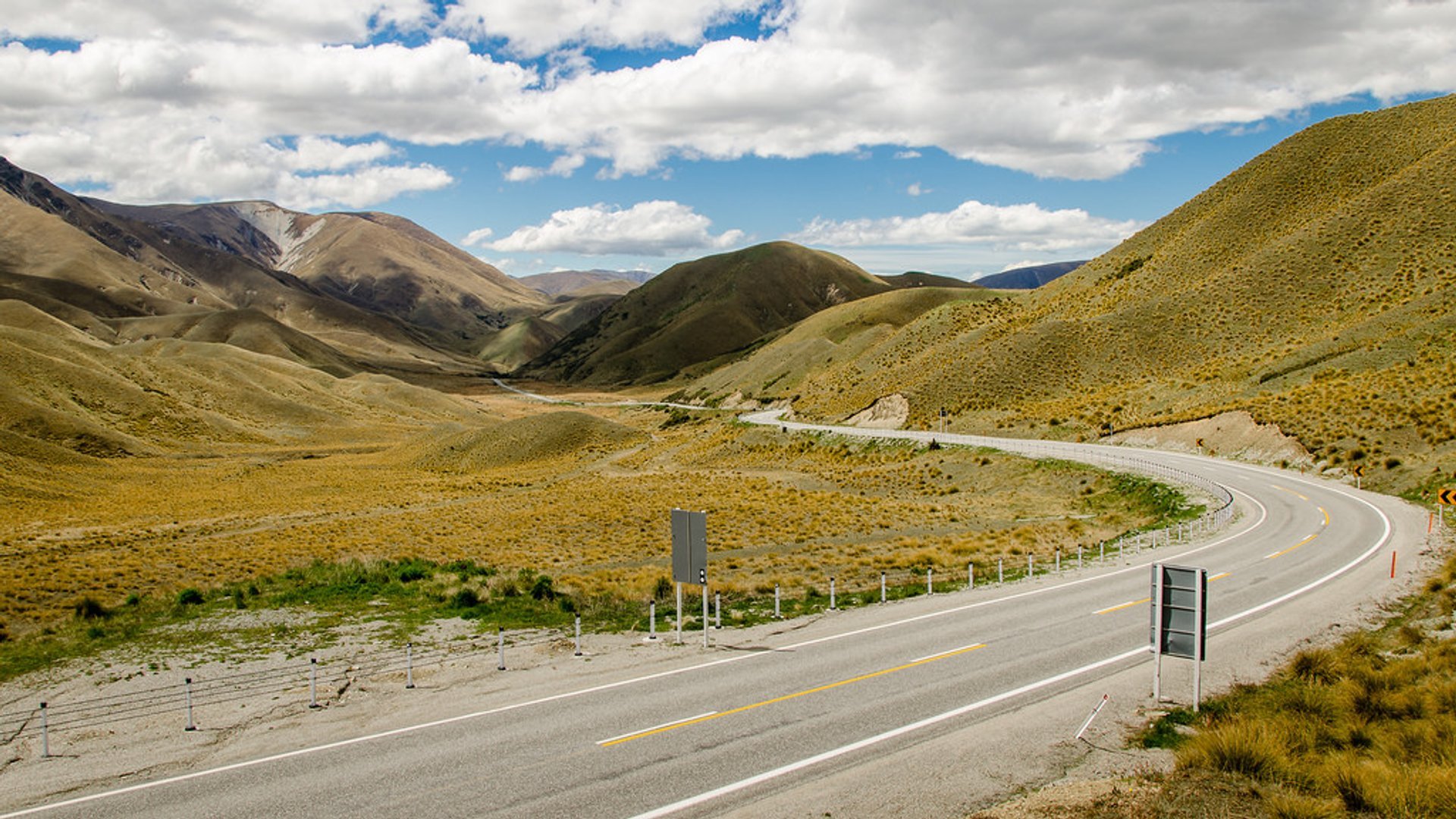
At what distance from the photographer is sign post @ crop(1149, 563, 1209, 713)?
12195mm

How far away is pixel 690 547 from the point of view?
17766 mm

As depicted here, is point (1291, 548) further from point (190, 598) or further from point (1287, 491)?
point (190, 598)

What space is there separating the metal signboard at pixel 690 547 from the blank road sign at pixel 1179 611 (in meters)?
8.30

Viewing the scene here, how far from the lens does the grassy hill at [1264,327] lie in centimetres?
5084

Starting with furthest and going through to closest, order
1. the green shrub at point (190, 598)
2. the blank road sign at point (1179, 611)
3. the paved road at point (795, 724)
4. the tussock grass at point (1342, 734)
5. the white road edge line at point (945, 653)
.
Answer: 1. the green shrub at point (190, 598)
2. the white road edge line at point (945, 653)
3. the blank road sign at point (1179, 611)
4. the paved road at point (795, 724)
5. the tussock grass at point (1342, 734)

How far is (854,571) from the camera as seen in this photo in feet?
91.0

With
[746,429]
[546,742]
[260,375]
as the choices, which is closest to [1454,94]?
[746,429]

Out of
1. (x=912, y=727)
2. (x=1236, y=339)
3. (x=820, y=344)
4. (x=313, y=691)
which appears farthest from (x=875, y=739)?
(x=820, y=344)

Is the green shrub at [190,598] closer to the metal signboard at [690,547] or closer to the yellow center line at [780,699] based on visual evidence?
the metal signboard at [690,547]

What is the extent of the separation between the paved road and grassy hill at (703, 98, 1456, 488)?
30.9 m

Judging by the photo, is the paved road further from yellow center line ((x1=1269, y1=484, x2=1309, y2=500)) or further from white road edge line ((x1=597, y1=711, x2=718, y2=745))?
yellow center line ((x1=1269, y1=484, x2=1309, y2=500))

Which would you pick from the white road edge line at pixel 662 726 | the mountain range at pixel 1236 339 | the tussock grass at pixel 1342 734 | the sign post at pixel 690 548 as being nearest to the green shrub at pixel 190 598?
the sign post at pixel 690 548

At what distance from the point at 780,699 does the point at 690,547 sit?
444cm

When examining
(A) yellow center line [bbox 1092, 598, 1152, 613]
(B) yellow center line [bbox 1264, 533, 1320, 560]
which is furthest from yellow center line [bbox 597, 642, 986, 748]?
(B) yellow center line [bbox 1264, 533, 1320, 560]
